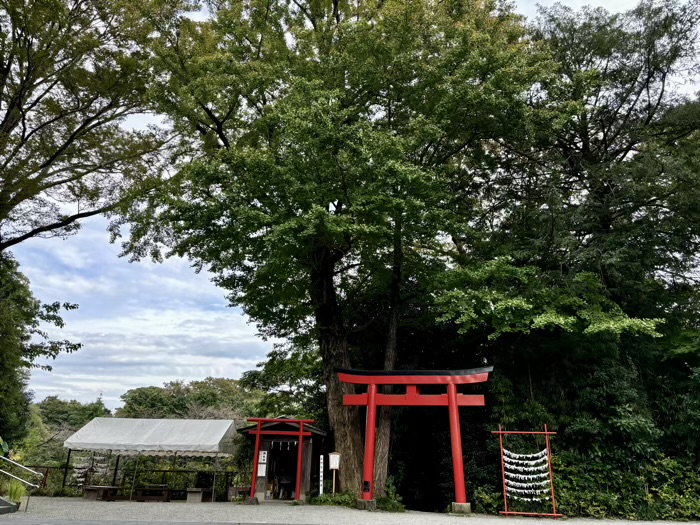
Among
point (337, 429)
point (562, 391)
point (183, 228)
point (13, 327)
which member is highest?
point (183, 228)

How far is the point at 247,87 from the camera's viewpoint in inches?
416

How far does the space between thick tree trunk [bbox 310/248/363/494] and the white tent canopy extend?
3.32 meters

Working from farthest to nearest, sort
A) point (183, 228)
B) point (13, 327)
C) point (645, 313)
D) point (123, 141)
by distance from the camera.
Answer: point (123, 141) < point (13, 327) < point (645, 313) < point (183, 228)

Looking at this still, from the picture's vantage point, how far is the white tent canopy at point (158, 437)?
11547 mm

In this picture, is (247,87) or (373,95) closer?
A: (247,87)

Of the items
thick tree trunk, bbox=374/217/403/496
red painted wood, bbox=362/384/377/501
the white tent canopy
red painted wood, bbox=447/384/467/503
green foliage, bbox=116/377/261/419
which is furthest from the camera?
green foliage, bbox=116/377/261/419

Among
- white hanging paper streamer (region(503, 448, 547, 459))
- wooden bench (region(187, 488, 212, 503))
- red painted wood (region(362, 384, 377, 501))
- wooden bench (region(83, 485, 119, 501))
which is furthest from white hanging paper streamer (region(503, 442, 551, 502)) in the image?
wooden bench (region(83, 485, 119, 501))

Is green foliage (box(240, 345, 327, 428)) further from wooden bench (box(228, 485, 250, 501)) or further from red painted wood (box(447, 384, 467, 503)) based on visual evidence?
red painted wood (box(447, 384, 467, 503))

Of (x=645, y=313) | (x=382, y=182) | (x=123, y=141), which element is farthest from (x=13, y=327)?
(x=645, y=313)

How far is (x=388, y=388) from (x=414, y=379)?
3.86 feet

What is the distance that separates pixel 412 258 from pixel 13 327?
11.0m

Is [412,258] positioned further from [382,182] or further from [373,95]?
[373,95]

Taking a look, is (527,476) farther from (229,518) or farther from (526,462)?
(229,518)

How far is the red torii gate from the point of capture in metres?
9.02
